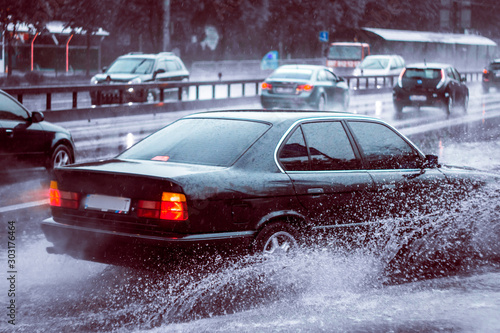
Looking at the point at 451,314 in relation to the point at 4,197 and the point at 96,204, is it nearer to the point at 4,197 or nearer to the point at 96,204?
the point at 96,204

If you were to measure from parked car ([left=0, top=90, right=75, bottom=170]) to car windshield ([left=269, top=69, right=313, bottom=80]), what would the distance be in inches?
568

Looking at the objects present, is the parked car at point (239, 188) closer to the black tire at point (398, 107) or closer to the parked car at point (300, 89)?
the parked car at point (300, 89)

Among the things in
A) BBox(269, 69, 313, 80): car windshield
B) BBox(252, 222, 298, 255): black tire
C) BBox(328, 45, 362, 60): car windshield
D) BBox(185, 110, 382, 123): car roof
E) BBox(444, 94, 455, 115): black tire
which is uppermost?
BBox(328, 45, 362, 60): car windshield

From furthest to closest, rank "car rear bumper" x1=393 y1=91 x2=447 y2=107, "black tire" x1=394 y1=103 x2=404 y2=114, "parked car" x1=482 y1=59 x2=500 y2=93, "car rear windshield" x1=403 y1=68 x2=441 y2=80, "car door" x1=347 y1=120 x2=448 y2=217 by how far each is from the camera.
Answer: "parked car" x1=482 y1=59 x2=500 y2=93 → "black tire" x1=394 y1=103 x2=404 y2=114 → "car rear windshield" x1=403 y1=68 x2=441 y2=80 → "car rear bumper" x1=393 y1=91 x2=447 y2=107 → "car door" x1=347 y1=120 x2=448 y2=217

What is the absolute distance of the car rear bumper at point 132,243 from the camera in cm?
527

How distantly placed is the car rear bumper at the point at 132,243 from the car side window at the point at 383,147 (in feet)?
4.69

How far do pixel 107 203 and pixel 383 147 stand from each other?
235 centimetres

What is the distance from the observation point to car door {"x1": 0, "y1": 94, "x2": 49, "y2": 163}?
10.4m

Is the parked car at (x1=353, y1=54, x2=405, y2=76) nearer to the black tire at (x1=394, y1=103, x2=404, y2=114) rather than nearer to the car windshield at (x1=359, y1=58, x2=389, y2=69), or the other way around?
the car windshield at (x1=359, y1=58, x2=389, y2=69)

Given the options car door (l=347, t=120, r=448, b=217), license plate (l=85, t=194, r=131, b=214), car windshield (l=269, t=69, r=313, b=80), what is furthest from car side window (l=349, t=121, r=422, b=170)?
car windshield (l=269, t=69, r=313, b=80)

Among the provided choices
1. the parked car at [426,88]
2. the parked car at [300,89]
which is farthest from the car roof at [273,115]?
the parked car at [426,88]

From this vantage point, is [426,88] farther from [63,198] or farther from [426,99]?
[63,198]

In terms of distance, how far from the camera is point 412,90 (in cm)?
2677

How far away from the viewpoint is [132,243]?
536 centimetres
